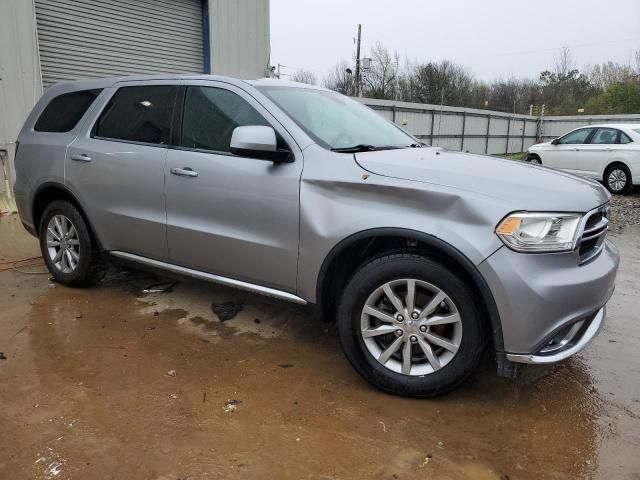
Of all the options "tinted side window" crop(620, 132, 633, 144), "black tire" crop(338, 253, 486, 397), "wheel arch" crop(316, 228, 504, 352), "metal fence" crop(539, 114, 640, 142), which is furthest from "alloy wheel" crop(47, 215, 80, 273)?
"metal fence" crop(539, 114, 640, 142)

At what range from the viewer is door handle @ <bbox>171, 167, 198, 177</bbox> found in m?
3.60

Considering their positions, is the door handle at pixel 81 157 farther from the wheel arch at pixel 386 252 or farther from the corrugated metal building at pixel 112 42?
the corrugated metal building at pixel 112 42

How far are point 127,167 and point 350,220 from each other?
201 cm

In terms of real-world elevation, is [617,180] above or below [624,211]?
above

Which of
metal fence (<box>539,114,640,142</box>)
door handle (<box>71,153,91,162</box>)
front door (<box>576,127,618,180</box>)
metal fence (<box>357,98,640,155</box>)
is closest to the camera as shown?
door handle (<box>71,153,91,162</box>)

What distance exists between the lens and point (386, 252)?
2.88m

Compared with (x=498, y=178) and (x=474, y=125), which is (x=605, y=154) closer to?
(x=498, y=178)

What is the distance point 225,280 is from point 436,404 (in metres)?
1.61

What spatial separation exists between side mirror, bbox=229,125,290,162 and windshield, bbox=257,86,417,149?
254mm

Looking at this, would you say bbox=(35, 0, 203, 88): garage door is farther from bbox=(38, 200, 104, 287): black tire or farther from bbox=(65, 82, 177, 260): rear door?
bbox=(65, 82, 177, 260): rear door

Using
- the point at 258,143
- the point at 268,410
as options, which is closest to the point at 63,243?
the point at 258,143

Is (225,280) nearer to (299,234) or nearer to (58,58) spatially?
(299,234)

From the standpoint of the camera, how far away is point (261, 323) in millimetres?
4008

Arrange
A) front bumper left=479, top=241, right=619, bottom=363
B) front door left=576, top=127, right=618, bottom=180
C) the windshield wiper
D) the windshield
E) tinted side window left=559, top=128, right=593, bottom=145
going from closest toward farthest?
front bumper left=479, top=241, right=619, bottom=363, the windshield wiper, the windshield, front door left=576, top=127, right=618, bottom=180, tinted side window left=559, top=128, right=593, bottom=145
